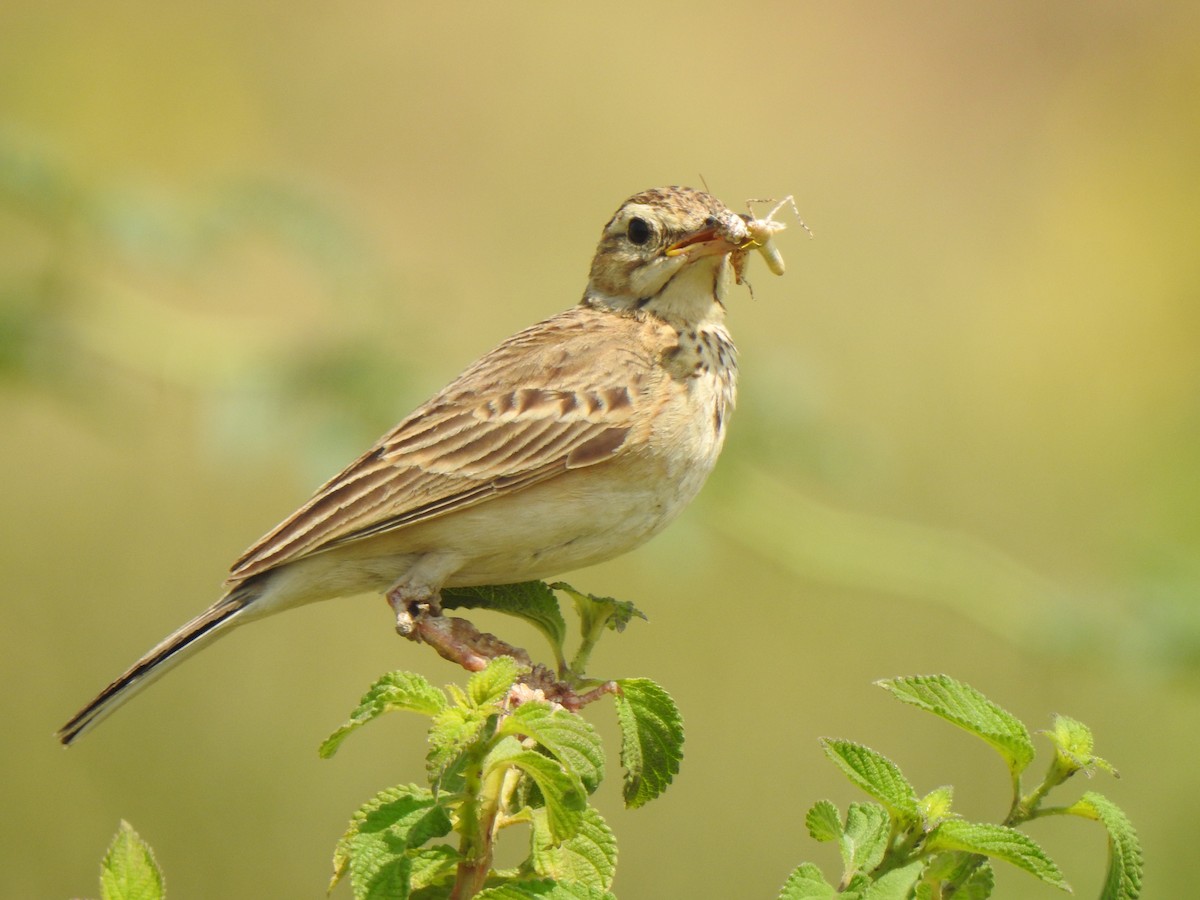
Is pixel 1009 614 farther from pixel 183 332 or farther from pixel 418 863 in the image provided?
pixel 418 863

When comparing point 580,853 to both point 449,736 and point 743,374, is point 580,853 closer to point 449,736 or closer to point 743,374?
point 449,736

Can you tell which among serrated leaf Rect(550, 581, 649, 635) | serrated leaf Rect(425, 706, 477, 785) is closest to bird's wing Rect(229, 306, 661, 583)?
serrated leaf Rect(550, 581, 649, 635)

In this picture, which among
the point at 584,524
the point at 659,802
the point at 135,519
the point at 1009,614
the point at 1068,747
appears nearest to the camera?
the point at 1068,747

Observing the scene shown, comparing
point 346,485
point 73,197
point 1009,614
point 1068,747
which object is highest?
point 1009,614

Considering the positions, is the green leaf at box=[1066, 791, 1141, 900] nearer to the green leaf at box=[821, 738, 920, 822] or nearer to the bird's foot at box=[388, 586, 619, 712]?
the green leaf at box=[821, 738, 920, 822]

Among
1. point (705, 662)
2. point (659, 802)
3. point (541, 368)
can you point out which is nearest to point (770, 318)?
point (705, 662)

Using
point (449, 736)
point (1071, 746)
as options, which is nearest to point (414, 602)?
point (449, 736)

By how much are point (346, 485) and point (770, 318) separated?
5.46 meters

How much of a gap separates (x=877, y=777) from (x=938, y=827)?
0.36ft

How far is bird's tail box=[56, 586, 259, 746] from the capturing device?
3.70 meters

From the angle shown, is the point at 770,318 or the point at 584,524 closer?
the point at 584,524

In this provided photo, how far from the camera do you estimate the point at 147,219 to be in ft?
14.2

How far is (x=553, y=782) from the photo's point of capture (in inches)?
85.5

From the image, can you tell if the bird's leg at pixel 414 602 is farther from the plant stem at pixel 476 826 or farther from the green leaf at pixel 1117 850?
the green leaf at pixel 1117 850
